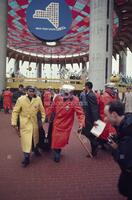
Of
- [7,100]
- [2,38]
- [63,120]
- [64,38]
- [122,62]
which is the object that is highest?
[64,38]

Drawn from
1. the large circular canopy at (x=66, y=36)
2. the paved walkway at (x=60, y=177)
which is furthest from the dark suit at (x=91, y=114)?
the large circular canopy at (x=66, y=36)

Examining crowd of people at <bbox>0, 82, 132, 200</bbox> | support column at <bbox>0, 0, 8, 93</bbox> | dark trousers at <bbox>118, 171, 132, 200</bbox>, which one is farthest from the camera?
support column at <bbox>0, 0, 8, 93</bbox>

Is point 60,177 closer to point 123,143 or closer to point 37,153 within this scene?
point 37,153

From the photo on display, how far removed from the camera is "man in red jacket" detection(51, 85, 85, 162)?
7.12 m

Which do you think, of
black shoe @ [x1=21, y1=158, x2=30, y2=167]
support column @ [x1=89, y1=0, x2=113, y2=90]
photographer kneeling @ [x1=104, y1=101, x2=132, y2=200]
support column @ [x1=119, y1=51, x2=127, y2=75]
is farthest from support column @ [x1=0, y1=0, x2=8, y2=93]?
support column @ [x1=119, y1=51, x2=127, y2=75]

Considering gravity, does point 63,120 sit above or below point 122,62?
below

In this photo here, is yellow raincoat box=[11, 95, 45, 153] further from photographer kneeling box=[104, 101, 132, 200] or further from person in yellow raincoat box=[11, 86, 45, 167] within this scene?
photographer kneeling box=[104, 101, 132, 200]

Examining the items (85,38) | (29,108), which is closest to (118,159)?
(29,108)

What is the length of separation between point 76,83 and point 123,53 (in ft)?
78.0

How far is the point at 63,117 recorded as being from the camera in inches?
284

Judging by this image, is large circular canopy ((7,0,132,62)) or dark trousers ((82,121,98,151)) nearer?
dark trousers ((82,121,98,151))

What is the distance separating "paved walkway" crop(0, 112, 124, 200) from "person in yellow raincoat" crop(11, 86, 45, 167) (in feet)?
1.38

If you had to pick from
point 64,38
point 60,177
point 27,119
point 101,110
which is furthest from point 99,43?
point 60,177

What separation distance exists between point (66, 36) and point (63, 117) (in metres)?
38.7
